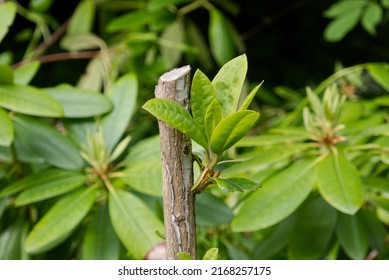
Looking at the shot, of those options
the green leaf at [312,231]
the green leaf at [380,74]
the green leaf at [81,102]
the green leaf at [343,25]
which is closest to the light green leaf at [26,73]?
the green leaf at [81,102]

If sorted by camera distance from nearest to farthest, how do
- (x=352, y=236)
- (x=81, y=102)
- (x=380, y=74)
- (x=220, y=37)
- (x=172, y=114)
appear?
1. (x=172, y=114)
2. (x=352, y=236)
3. (x=81, y=102)
4. (x=380, y=74)
5. (x=220, y=37)

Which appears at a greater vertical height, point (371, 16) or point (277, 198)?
point (371, 16)

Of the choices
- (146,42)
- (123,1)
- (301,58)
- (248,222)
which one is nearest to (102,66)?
(146,42)

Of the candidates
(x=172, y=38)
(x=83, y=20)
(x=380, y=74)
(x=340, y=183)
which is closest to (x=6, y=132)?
(x=340, y=183)

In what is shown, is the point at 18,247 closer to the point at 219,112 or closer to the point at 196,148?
the point at 196,148

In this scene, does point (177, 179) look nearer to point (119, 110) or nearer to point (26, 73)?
point (119, 110)

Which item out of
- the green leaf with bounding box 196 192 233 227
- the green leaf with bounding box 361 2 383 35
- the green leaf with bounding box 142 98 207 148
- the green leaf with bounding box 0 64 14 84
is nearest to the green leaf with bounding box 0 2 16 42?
the green leaf with bounding box 0 64 14 84

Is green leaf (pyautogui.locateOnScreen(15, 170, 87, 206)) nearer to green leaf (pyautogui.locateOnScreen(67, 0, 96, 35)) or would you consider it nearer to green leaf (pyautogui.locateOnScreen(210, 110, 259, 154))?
green leaf (pyautogui.locateOnScreen(210, 110, 259, 154))
